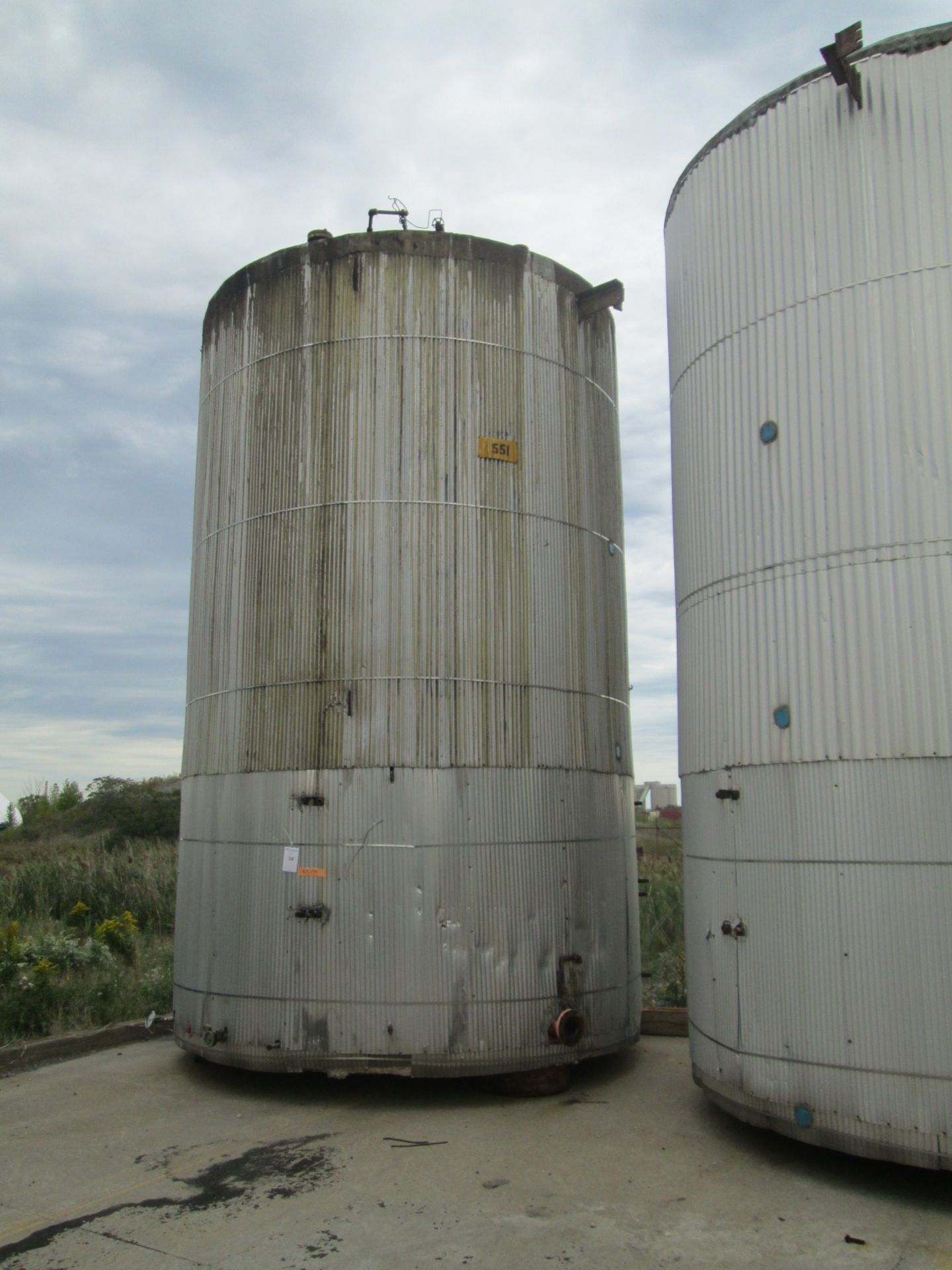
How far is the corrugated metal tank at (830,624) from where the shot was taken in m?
6.53

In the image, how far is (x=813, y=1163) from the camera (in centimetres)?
699

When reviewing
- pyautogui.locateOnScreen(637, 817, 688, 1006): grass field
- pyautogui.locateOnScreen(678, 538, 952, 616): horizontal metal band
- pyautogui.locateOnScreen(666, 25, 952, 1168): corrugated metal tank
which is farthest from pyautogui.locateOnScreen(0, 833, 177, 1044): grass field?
pyautogui.locateOnScreen(678, 538, 952, 616): horizontal metal band

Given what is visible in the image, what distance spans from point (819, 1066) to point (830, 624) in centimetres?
296

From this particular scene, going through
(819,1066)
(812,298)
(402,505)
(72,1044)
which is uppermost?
(812,298)

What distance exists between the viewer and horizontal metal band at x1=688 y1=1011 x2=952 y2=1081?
632cm

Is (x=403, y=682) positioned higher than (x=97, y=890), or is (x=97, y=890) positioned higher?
(x=403, y=682)

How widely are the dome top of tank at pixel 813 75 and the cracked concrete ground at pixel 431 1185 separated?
25.2ft

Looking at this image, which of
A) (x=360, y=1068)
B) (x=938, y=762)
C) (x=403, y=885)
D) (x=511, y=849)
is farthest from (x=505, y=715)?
(x=938, y=762)

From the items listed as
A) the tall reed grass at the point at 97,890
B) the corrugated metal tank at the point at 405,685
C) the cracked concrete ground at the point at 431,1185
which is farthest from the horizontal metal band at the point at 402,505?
the tall reed grass at the point at 97,890

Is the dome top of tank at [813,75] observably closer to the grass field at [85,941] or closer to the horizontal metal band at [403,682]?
the horizontal metal band at [403,682]

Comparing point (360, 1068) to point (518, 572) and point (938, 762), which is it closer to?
point (518, 572)

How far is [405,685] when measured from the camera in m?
9.38

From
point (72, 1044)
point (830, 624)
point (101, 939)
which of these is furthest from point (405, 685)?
point (101, 939)

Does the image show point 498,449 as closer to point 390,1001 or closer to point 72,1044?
point 390,1001
